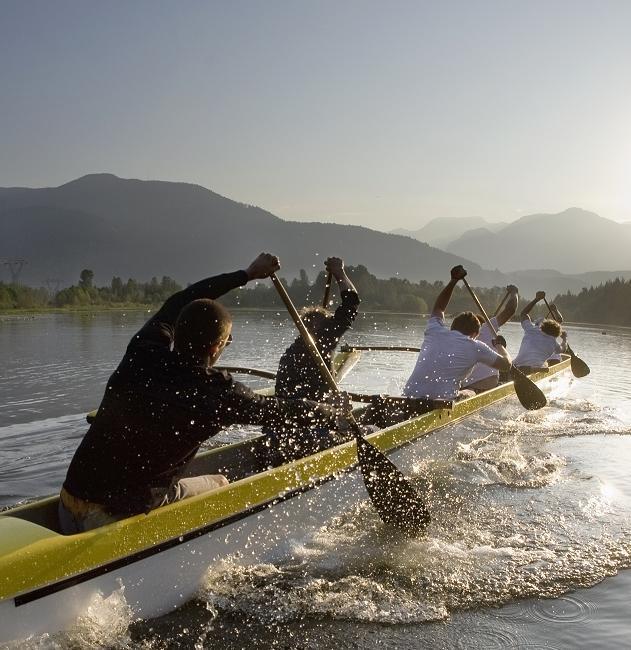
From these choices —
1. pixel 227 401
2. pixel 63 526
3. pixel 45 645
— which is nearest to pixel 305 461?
pixel 227 401

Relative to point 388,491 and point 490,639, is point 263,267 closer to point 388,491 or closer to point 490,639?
point 388,491

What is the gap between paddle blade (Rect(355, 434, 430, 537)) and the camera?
695 cm

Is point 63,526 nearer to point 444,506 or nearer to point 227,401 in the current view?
point 227,401

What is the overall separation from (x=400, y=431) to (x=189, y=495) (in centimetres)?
353

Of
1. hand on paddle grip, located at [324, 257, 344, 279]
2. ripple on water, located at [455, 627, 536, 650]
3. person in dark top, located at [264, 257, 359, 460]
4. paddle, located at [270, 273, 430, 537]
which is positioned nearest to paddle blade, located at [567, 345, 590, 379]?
hand on paddle grip, located at [324, 257, 344, 279]

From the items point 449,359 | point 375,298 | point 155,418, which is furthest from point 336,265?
point 375,298

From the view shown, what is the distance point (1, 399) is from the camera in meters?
14.9

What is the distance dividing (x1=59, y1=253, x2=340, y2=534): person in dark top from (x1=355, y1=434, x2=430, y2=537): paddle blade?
2.38m

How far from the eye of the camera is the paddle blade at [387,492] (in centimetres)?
695

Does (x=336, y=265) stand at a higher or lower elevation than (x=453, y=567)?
higher

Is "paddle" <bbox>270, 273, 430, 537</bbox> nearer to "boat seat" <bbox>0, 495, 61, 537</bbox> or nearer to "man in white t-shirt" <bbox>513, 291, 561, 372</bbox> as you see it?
"boat seat" <bbox>0, 495, 61, 537</bbox>

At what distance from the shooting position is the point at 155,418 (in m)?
4.47

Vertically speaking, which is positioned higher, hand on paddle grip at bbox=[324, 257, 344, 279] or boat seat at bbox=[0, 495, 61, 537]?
hand on paddle grip at bbox=[324, 257, 344, 279]

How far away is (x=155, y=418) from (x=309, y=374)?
11.4ft
